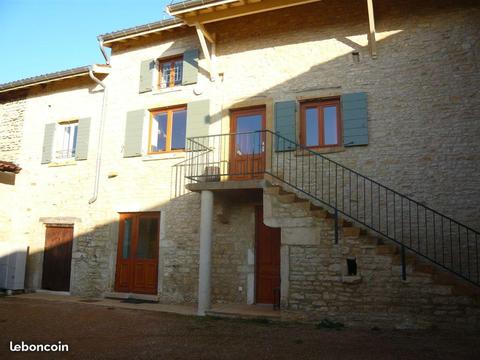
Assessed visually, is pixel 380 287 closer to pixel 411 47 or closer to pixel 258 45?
pixel 411 47

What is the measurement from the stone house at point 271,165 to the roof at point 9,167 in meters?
0.31

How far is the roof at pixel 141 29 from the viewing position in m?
9.70

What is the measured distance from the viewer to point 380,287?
6387 mm

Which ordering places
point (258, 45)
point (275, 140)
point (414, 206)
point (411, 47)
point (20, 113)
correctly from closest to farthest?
point (414, 206), point (411, 47), point (275, 140), point (258, 45), point (20, 113)

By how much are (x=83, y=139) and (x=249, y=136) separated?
472 cm

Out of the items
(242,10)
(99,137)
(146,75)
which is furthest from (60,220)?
(242,10)

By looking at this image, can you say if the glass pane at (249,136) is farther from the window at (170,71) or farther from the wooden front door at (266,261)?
the window at (170,71)

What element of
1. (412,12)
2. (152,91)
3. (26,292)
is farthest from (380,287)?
(26,292)

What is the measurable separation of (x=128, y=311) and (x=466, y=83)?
7711mm

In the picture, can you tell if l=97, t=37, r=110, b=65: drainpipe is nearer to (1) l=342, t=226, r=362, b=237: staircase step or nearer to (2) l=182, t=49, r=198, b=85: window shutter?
(2) l=182, t=49, r=198, b=85: window shutter

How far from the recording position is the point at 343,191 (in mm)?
7922

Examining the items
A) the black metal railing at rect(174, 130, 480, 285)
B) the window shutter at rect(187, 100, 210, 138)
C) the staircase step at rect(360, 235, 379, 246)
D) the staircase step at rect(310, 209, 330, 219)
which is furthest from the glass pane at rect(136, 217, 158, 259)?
the staircase step at rect(360, 235, 379, 246)

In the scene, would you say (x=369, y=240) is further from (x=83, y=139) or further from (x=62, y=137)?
(x=62, y=137)

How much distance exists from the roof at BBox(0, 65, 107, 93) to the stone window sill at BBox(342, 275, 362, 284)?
8.05 metres
